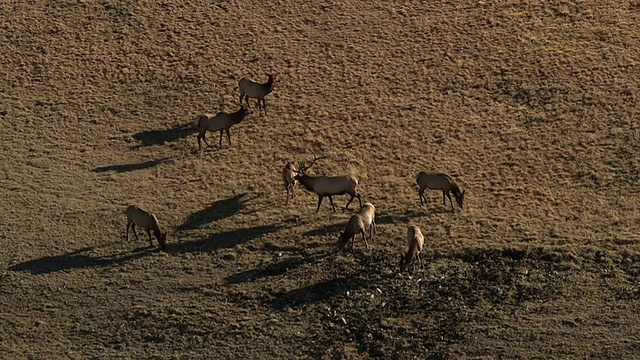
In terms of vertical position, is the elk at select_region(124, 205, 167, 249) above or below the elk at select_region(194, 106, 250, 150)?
below

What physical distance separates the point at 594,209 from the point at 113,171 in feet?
47.0

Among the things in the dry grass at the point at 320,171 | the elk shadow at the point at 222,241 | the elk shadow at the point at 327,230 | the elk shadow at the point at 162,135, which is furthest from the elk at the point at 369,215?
the elk shadow at the point at 162,135

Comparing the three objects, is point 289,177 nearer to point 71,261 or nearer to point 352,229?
point 352,229

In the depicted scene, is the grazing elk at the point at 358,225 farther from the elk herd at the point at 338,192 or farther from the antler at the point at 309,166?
the antler at the point at 309,166

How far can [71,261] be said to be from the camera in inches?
1085

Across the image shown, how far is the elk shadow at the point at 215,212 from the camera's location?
29156 millimetres

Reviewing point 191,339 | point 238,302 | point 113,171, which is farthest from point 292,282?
point 113,171

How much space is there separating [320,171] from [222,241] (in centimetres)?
498

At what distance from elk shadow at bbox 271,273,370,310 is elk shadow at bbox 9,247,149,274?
4.31 meters

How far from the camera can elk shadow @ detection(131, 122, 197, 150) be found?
34.0m

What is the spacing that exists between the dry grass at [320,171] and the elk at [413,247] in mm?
378

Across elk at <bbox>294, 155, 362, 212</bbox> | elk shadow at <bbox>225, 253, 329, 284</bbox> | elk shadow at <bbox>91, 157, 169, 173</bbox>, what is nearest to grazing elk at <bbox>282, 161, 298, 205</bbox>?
elk at <bbox>294, 155, 362, 212</bbox>

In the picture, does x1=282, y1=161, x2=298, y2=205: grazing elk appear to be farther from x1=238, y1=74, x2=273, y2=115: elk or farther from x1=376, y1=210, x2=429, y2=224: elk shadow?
x1=238, y1=74, x2=273, y2=115: elk

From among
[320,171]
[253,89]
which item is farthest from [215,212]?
[253,89]
